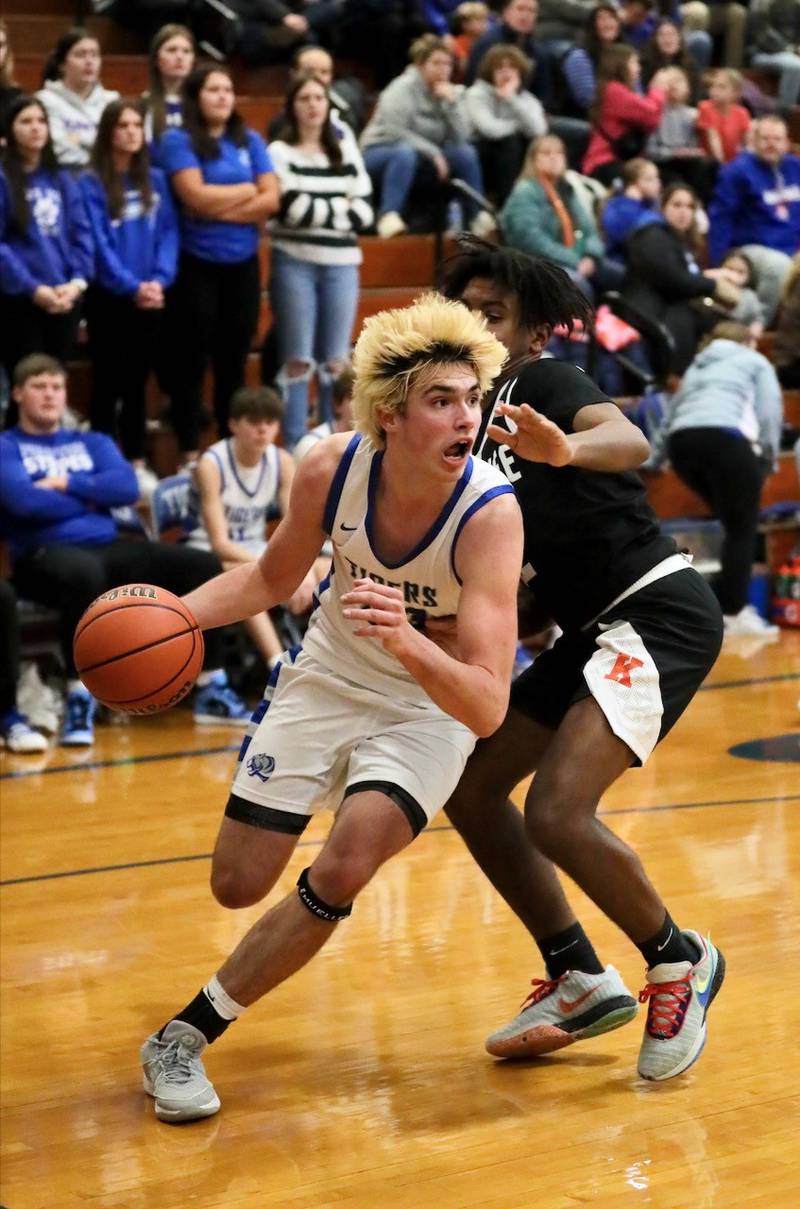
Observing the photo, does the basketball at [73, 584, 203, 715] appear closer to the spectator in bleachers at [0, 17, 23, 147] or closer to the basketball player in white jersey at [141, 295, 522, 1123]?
the basketball player in white jersey at [141, 295, 522, 1123]

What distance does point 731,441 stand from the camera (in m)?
10.1

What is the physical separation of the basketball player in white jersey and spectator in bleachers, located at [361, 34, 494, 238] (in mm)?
7306

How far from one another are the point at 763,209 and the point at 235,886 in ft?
31.6

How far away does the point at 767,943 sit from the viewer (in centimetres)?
487

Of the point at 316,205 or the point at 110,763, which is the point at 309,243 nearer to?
the point at 316,205

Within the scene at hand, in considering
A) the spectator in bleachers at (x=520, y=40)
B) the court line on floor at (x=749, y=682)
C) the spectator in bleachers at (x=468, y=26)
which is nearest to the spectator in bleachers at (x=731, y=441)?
the court line on floor at (x=749, y=682)

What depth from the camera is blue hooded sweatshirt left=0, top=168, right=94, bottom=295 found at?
8.23 metres

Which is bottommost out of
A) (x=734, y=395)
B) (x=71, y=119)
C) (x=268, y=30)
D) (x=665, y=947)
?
(x=734, y=395)

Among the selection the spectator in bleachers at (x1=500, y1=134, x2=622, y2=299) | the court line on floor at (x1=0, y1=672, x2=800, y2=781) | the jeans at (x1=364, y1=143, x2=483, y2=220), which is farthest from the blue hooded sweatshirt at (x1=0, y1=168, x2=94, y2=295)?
the jeans at (x1=364, y1=143, x2=483, y2=220)

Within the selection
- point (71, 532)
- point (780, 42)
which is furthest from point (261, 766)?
point (780, 42)

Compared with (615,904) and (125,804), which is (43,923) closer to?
(125,804)

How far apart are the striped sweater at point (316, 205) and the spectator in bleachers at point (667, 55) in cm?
470

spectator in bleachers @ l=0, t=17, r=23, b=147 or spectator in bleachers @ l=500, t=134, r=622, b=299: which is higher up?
spectator in bleachers @ l=0, t=17, r=23, b=147

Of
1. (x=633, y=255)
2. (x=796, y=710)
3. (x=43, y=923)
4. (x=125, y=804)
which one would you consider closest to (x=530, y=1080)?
(x=43, y=923)
